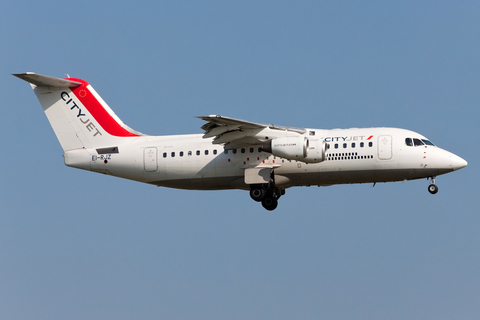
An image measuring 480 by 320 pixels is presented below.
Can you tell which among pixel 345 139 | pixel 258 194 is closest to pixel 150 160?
pixel 258 194

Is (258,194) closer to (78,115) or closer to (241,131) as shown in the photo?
(241,131)

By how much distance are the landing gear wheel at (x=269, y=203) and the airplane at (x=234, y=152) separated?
0.04 m

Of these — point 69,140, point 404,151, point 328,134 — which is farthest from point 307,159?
point 69,140

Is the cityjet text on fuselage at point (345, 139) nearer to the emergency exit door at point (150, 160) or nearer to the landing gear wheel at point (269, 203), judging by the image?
Result: the landing gear wheel at point (269, 203)

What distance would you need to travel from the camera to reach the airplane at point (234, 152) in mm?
22234

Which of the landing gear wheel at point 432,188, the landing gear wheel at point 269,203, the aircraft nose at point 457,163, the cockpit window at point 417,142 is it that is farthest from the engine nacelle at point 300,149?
the aircraft nose at point 457,163

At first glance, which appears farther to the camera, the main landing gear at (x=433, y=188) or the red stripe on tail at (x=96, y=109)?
the red stripe on tail at (x=96, y=109)

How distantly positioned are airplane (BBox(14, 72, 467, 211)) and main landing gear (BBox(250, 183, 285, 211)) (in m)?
0.03

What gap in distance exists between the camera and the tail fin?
25.1 m

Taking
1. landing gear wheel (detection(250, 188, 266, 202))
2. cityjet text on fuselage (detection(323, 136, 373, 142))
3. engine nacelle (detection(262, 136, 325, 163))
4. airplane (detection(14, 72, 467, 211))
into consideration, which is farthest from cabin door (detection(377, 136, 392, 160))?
landing gear wheel (detection(250, 188, 266, 202))

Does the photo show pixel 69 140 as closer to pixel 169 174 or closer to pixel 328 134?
pixel 169 174

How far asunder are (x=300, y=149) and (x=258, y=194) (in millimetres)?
2616

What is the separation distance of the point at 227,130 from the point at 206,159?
1723mm

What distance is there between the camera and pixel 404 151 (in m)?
22.3
